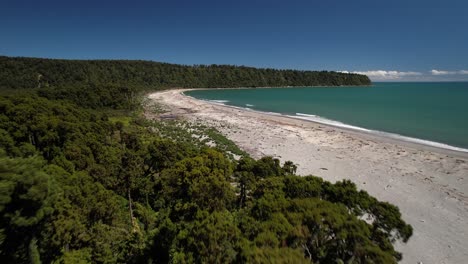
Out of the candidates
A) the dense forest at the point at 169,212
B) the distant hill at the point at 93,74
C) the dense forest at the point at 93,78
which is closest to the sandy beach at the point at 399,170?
the dense forest at the point at 169,212

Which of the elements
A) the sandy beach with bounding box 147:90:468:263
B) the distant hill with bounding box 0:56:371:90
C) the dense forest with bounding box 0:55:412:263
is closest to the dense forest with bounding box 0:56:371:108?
the distant hill with bounding box 0:56:371:90

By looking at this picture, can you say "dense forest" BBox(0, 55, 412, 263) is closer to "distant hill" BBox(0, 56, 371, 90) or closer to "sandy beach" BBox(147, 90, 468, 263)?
"sandy beach" BBox(147, 90, 468, 263)

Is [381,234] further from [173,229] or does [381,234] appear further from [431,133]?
[431,133]

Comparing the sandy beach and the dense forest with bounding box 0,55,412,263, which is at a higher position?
the dense forest with bounding box 0,55,412,263

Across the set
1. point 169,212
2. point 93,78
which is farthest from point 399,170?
point 93,78

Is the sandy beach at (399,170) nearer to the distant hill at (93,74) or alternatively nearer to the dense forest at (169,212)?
the dense forest at (169,212)

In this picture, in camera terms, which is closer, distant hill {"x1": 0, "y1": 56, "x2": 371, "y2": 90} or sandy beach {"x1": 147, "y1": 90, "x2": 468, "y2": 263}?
sandy beach {"x1": 147, "y1": 90, "x2": 468, "y2": 263}

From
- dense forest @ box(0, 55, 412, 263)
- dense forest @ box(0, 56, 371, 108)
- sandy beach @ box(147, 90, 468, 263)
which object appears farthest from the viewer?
dense forest @ box(0, 56, 371, 108)

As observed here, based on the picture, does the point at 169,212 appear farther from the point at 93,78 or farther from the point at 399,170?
the point at 93,78
